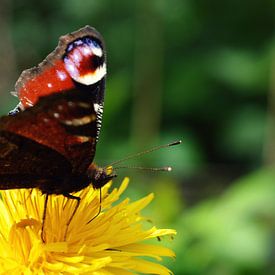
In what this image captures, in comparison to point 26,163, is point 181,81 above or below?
above

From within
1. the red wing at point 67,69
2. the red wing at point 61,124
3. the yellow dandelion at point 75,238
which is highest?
the red wing at point 67,69

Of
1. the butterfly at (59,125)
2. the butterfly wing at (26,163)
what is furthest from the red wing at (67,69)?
the butterfly wing at (26,163)

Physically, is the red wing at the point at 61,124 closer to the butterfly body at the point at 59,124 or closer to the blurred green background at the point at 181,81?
the butterfly body at the point at 59,124

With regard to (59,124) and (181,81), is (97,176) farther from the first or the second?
(181,81)

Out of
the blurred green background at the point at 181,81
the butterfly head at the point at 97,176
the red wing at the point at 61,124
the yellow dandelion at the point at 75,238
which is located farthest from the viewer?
the blurred green background at the point at 181,81

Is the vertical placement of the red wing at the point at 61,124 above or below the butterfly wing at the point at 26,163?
above

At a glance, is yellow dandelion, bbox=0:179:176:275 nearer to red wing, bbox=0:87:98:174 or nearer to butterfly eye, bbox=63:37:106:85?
red wing, bbox=0:87:98:174

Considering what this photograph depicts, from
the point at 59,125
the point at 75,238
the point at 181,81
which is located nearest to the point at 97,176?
the point at 75,238
